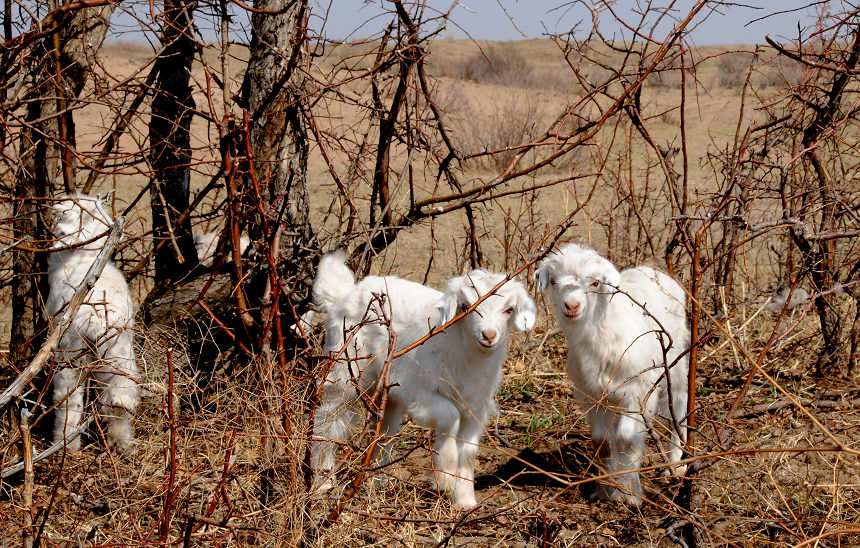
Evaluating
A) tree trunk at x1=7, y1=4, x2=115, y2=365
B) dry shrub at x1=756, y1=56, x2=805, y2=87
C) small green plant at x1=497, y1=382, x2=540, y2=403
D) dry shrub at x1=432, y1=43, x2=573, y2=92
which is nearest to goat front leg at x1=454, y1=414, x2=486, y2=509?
small green plant at x1=497, y1=382, x2=540, y2=403

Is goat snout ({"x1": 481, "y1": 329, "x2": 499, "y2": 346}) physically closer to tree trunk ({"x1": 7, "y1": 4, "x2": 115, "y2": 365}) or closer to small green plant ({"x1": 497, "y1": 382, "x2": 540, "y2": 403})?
small green plant ({"x1": 497, "y1": 382, "x2": 540, "y2": 403})

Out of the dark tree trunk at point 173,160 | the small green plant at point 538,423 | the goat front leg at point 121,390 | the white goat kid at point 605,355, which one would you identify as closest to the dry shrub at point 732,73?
the small green plant at point 538,423

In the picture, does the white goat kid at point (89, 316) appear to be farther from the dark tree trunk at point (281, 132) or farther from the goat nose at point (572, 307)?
the goat nose at point (572, 307)

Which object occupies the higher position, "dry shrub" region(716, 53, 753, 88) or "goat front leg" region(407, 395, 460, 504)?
"dry shrub" region(716, 53, 753, 88)

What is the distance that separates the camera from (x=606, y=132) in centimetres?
1442

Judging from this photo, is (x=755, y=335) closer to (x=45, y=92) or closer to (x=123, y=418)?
(x=123, y=418)

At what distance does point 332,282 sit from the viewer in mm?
4730

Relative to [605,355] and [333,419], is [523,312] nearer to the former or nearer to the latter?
[605,355]

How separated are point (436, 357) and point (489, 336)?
1.66 ft

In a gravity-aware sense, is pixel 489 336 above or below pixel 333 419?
above

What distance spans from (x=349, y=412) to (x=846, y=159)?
29.1 feet

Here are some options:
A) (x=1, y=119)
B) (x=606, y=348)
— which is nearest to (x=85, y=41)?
(x=1, y=119)

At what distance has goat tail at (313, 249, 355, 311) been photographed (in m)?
4.72

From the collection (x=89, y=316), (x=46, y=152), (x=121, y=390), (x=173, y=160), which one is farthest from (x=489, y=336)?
(x=46, y=152)
